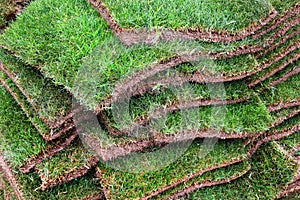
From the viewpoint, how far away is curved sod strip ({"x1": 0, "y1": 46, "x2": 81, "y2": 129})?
4.97 feet

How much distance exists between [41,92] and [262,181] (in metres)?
0.93

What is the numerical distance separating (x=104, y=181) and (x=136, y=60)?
1.53ft

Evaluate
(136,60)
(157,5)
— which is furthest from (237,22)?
(136,60)

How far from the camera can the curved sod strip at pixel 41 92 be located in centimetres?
151

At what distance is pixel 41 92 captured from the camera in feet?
5.20

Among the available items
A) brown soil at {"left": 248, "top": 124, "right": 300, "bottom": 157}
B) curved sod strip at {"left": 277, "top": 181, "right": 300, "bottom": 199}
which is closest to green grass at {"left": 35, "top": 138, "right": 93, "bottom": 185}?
brown soil at {"left": 248, "top": 124, "right": 300, "bottom": 157}

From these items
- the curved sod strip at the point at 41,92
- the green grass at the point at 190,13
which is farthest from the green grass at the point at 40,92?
the green grass at the point at 190,13

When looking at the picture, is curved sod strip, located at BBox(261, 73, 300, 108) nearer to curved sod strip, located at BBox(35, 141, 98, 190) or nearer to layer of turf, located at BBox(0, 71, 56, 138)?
curved sod strip, located at BBox(35, 141, 98, 190)

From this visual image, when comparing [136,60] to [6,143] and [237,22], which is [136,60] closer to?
[237,22]

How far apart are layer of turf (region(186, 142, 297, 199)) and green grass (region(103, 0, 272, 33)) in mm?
519

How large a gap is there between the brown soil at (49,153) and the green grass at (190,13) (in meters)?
0.48

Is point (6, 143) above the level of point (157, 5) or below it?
below

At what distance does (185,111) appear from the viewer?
61.2 inches

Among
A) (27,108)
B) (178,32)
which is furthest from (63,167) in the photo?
(178,32)
